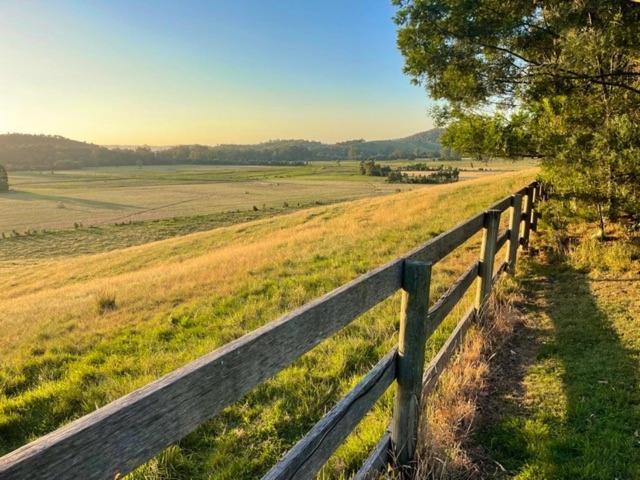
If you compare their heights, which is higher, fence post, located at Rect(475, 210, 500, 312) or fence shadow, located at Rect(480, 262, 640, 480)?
fence post, located at Rect(475, 210, 500, 312)

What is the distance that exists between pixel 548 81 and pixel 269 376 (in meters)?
8.02

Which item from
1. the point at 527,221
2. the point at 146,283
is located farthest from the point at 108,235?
the point at 527,221

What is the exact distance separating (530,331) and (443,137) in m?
6.11

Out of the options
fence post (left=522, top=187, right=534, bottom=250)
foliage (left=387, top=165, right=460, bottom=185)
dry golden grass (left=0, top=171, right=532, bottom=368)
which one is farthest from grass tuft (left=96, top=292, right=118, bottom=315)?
foliage (left=387, top=165, right=460, bottom=185)

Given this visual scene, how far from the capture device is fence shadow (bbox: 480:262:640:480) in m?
3.18

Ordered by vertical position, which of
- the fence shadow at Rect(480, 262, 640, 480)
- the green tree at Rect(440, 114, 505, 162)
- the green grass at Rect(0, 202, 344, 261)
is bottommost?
the green grass at Rect(0, 202, 344, 261)

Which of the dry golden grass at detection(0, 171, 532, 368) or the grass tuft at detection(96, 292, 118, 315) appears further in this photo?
the grass tuft at detection(96, 292, 118, 315)

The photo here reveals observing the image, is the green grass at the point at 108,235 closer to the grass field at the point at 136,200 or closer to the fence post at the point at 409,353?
the grass field at the point at 136,200

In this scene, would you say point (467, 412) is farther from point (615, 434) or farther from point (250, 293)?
point (250, 293)

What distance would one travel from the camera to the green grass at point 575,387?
3213mm

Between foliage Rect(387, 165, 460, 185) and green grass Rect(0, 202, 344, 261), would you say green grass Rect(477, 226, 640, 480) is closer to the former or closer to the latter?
green grass Rect(0, 202, 344, 261)

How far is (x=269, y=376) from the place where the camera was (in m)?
1.83

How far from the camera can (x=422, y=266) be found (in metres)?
2.90

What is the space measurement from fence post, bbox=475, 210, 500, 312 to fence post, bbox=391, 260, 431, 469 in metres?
2.75
